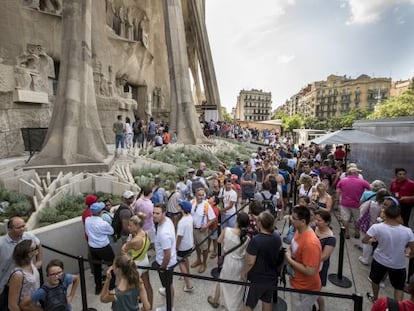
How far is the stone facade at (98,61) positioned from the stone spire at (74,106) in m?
3.66

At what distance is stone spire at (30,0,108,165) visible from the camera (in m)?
8.46

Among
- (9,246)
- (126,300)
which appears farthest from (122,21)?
(126,300)

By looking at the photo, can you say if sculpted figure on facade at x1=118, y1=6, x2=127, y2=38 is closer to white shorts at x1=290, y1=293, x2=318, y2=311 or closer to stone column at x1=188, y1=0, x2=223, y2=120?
stone column at x1=188, y1=0, x2=223, y2=120

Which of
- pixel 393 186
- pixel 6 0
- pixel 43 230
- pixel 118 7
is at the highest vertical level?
pixel 118 7

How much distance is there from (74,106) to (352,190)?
27.3ft

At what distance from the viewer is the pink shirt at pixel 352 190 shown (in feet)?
18.1

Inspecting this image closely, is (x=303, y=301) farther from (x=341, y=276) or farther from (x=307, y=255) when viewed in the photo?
(x=341, y=276)

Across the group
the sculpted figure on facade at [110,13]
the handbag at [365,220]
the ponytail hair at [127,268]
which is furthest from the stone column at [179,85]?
the ponytail hair at [127,268]

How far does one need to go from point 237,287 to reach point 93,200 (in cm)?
256

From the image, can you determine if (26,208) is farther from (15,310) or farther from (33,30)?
(33,30)

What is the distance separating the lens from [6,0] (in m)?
12.2

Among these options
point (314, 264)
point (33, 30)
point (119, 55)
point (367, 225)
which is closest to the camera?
point (314, 264)

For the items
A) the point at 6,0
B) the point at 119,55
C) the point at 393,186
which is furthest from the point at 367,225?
the point at 119,55

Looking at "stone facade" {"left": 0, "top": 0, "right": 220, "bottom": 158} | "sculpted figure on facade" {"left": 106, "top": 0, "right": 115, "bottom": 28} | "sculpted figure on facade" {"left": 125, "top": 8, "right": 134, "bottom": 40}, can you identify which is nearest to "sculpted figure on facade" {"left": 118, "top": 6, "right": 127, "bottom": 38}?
"stone facade" {"left": 0, "top": 0, "right": 220, "bottom": 158}
